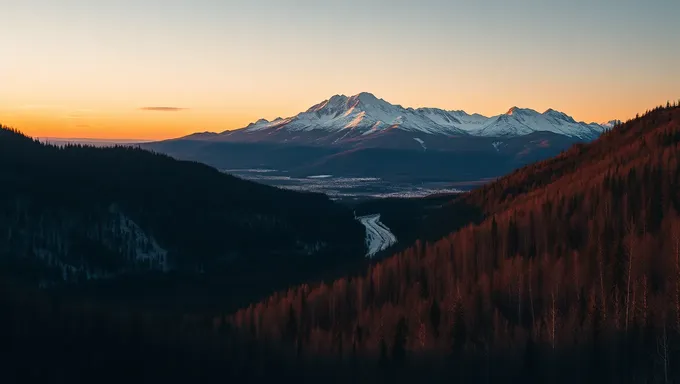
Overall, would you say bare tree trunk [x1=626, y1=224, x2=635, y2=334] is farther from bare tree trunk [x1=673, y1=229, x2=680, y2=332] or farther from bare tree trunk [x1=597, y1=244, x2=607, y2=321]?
bare tree trunk [x1=673, y1=229, x2=680, y2=332]

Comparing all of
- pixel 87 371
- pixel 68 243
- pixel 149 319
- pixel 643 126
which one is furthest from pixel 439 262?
pixel 68 243

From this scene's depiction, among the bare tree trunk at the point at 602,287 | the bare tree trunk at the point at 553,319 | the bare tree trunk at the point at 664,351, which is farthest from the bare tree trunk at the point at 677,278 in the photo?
the bare tree trunk at the point at 553,319

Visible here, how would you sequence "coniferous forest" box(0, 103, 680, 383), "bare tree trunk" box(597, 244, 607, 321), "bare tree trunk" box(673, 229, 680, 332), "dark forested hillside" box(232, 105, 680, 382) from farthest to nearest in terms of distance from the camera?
"bare tree trunk" box(597, 244, 607, 321)
"coniferous forest" box(0, 103, 680, 383)
"dark forested hillside" box(232, 105, 680, 382)
"bare tree trunk" box(673, 229, 680, 332)

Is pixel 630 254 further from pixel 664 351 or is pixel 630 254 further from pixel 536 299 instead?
pixel 664 351

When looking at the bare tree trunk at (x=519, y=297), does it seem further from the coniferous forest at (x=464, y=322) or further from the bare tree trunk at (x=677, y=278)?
the bare tree trunk at (x=677, y=278)

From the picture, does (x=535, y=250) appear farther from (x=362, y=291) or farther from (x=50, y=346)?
(x=50, y=346)

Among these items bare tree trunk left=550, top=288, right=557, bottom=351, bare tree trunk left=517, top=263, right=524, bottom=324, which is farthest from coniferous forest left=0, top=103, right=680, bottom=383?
bare tree trunk left=550, top=288, right=557, bottom=351
